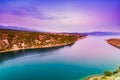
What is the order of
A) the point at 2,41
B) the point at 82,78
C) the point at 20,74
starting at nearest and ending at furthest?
the point at 82,78 → the point at 20,74 → the point at 2,41

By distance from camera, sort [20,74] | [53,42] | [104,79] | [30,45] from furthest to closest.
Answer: [53,42] < [30,45] < [20,74] < [104,79]

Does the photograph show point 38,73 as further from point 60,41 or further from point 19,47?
point 60,41

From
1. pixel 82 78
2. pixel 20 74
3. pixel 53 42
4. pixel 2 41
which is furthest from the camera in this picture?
pixel 53 42

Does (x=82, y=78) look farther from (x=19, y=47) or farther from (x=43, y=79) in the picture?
(x=19, y=47)

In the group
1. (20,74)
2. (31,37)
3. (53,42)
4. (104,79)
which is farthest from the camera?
(53,42)

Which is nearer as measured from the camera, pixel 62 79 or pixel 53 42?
pixel 62 79

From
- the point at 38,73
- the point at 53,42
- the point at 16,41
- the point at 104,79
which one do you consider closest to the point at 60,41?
the point at 53,42

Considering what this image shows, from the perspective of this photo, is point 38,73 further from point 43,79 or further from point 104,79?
point 104,79

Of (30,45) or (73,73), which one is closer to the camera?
(73,73)

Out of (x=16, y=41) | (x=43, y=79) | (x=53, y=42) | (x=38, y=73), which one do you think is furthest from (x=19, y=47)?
(x=43, y=79)
